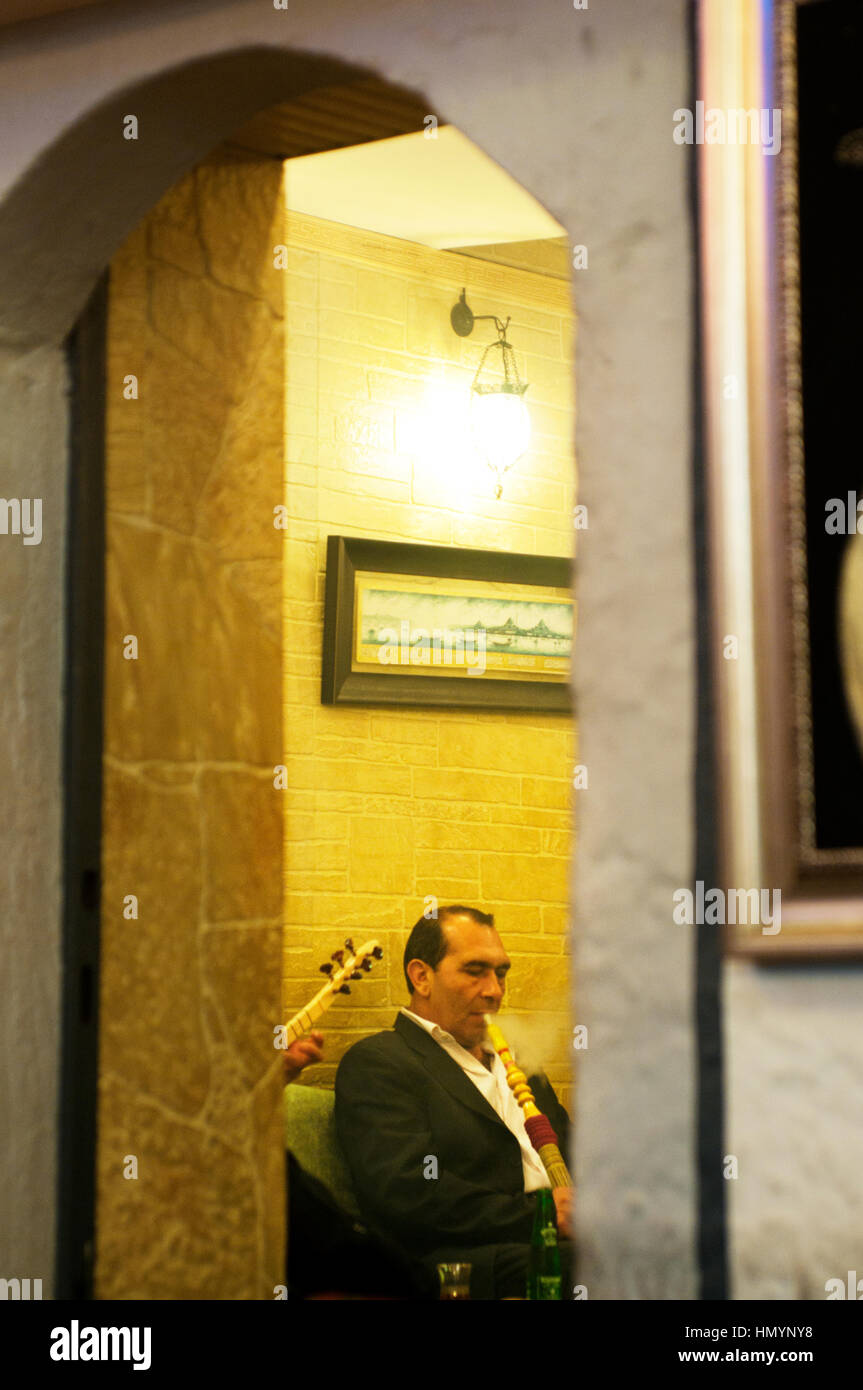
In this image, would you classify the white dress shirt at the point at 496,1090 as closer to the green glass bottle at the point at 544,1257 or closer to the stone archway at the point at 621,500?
the green glass bottle at the point at 544,1257

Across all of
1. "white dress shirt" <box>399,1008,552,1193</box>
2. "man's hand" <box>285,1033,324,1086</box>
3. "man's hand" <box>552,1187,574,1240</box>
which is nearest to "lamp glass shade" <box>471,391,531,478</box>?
"white dress shirt" <box>399,1008,552,1193</box>

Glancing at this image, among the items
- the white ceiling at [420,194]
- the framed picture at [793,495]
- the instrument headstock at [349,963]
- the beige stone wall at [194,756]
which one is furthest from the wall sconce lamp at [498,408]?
the framed picture at [793,495]

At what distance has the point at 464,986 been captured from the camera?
354 centimetres

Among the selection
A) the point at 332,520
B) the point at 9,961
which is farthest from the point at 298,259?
the point at 9,961

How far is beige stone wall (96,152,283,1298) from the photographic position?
2123 millimetres

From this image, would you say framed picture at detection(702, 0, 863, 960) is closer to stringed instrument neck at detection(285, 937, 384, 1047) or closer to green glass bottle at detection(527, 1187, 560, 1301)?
green glass bottle at detection(527, 1187, 560, 1301)

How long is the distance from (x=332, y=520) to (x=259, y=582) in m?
1.37

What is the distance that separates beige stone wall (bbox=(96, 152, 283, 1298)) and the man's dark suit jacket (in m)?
0.89

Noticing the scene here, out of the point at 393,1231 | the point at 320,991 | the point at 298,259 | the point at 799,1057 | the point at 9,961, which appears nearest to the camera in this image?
the point at 799,1057

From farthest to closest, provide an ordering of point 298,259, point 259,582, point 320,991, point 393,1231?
point 298,259 → point 320,991 → point 393,1231 → point 259,582

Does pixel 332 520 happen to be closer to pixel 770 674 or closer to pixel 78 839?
pixel 78 839

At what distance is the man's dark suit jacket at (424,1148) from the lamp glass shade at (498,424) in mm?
1480

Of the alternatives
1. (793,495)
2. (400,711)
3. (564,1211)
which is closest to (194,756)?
(793,495)

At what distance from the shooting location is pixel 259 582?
2402 millimetres
